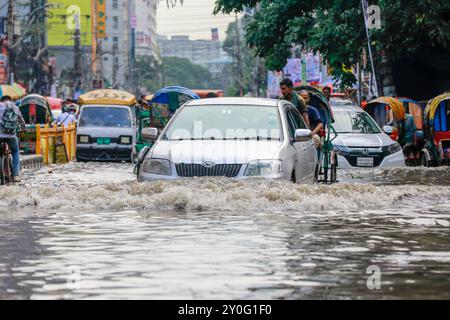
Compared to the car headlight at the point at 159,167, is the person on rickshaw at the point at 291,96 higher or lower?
higher

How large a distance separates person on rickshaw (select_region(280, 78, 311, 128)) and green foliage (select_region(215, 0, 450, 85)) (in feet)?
43.8

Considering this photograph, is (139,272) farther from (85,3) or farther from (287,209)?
(85,3)

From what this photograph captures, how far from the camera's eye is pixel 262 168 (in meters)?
14.5

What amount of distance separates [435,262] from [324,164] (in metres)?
11.3

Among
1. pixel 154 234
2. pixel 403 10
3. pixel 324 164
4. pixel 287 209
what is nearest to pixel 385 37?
pixel 403 10

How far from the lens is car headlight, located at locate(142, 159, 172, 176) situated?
14.5m

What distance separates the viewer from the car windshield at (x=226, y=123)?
1536cm

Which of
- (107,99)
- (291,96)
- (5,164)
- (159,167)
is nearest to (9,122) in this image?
(5,164)

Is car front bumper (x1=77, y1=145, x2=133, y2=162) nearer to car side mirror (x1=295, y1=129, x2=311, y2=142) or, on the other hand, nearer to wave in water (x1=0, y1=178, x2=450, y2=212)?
wave in water (x1=0, y1=178, x2=450, y2=212)

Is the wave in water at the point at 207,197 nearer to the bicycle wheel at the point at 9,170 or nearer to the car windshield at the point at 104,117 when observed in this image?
the bicycle wheel at the point at 9,170

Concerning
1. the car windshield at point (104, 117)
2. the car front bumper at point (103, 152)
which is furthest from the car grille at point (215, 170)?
the car windshield at point (104, 117)

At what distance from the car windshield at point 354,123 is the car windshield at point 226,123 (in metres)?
9.65

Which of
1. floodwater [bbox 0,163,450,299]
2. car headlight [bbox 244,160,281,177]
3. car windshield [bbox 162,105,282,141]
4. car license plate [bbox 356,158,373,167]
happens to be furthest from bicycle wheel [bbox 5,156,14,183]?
car headlight [bbox 244,160,281,177]

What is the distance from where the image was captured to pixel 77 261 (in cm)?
920
